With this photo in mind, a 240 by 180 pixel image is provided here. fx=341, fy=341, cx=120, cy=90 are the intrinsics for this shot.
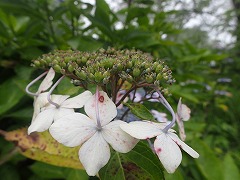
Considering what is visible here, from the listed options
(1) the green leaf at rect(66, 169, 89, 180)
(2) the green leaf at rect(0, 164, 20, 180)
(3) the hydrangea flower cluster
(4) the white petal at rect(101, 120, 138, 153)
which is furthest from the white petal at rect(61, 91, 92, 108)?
(2) the green leaf at rect(0, 164, 20, 180)

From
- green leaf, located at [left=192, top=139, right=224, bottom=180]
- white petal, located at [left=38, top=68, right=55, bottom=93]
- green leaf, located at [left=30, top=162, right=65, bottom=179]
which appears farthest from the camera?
green leaf, located at [left=192, top=139, right=224, bottom=180]

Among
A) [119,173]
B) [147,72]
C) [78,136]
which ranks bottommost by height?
[119,173]

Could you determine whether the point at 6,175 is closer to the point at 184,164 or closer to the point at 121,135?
the point at 184,164

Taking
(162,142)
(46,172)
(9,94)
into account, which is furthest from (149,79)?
(9,94)

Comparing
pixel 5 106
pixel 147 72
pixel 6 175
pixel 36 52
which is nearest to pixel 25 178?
pixel 6 175

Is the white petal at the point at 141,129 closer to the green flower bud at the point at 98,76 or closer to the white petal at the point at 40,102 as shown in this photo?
the green flower bud at the point at 98,76

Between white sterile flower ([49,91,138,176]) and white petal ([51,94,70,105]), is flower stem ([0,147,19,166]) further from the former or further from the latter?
white sterile flower ([49,91,138,176])
